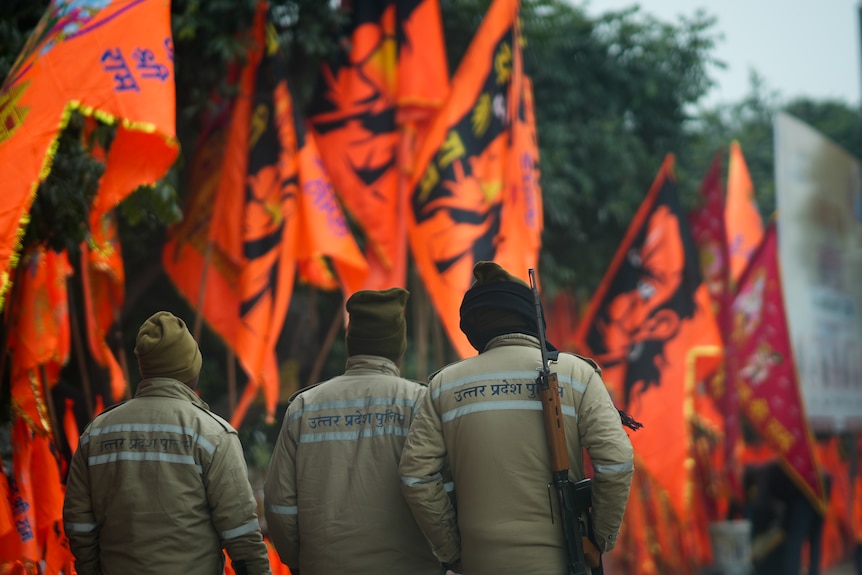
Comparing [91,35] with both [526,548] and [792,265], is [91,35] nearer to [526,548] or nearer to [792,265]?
[526,548]

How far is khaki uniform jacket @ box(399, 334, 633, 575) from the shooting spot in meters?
3.38

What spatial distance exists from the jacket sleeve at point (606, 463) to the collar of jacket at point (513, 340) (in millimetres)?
274

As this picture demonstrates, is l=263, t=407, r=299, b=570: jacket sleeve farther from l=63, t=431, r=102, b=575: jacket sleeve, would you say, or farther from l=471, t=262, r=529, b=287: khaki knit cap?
l=471, t=262, r=529, b=287: khaki knit cap

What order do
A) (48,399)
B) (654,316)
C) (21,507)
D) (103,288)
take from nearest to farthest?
(21,507) → (48,399) → (103,288) → (654,316)

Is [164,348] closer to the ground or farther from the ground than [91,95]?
closer to the ground

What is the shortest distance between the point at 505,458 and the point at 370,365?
0.65m

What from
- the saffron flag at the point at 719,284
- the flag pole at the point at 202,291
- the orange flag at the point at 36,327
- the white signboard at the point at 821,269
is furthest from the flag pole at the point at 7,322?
the white signboard at the point at 821,269

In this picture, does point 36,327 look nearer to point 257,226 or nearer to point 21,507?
point 21,507

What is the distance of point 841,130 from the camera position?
20.4 meters

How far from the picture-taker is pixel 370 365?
3846 mm

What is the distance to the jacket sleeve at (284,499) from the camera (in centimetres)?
378

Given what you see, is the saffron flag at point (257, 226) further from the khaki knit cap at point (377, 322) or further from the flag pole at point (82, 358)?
the khaki knit cap at point (377, 322)

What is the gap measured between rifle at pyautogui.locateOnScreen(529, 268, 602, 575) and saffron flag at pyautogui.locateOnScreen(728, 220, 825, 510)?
707 centimetres

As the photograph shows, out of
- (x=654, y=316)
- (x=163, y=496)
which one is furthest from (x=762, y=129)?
(x=163, y=496)
